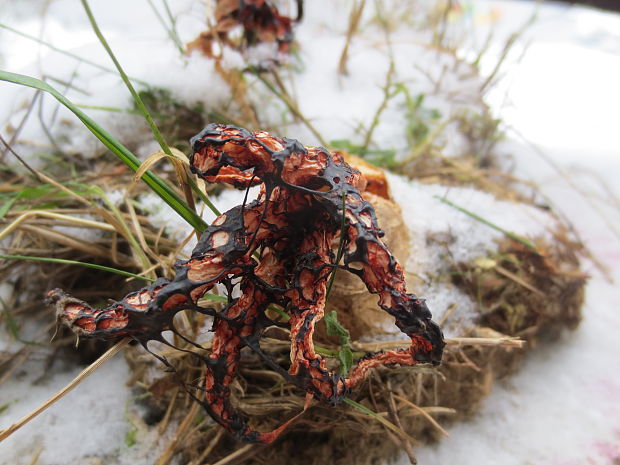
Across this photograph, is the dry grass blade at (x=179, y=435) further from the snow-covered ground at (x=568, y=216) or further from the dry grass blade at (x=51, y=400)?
A: the snow-covered ground at (x=568, y=216)

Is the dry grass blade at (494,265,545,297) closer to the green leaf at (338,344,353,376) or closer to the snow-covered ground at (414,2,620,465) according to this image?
the snow-covered ground at (414,2,620,465)

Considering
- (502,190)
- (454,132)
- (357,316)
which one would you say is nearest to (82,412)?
(357,316)

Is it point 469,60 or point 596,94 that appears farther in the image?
point 596,94

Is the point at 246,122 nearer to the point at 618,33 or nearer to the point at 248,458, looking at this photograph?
the point at 248,458

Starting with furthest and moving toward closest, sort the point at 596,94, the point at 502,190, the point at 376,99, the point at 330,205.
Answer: the point at 596,94 → the point at 376,99 → the point at 502,190 → the point at 330,205

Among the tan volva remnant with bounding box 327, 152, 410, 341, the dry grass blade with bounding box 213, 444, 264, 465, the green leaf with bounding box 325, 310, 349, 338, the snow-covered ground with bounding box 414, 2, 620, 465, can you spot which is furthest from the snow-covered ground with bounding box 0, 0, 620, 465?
the green leaf with bounding box 325, 310, 349, 338

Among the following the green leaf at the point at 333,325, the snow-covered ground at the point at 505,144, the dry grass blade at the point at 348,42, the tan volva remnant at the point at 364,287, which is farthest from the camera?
the dry grass blade at the point at 348,42

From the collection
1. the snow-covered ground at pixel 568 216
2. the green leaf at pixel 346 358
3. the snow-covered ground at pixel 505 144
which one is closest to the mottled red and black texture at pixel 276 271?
the green leaf at pixel 346 358
